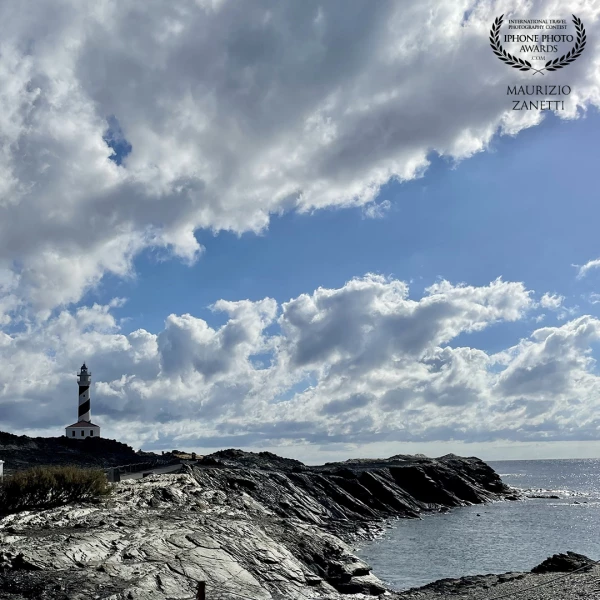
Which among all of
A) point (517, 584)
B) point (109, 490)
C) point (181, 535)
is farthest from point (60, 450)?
point (517, 584)

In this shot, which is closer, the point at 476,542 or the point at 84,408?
the point at 476,542

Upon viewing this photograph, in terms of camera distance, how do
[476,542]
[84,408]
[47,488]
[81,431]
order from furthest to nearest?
[84,408] < [81,431] < [476,542] < [47,488]

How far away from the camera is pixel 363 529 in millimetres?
56969

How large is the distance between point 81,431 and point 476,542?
7403cm

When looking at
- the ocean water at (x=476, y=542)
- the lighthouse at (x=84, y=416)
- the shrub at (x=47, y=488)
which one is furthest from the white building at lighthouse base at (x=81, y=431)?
the shrub at (x=47, y=488)

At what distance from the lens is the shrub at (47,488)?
105 feet

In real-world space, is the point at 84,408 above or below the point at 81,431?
above

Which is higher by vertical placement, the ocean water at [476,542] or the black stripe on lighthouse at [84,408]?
the black stripe on lighthouse at [84,408]

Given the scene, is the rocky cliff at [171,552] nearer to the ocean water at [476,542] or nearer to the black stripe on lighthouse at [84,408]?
the ocean water at [476,542]

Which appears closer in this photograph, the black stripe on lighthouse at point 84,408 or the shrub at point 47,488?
the shrub at point 47,488

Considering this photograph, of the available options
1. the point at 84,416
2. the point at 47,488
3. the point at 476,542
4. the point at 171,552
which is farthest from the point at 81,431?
the point at 171,552

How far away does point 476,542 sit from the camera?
2078 inches

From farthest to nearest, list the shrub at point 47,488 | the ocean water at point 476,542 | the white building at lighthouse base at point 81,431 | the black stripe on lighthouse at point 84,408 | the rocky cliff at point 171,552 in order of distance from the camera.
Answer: the black stripe on lighthouse at point 84,408 < the white building at lighthouse base at point 81,431 < the ocean water at point 476,542 < the shrub at point 47,488 < the rocky cliff at point 171,552

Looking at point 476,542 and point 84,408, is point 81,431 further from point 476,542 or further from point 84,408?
point 476,542
